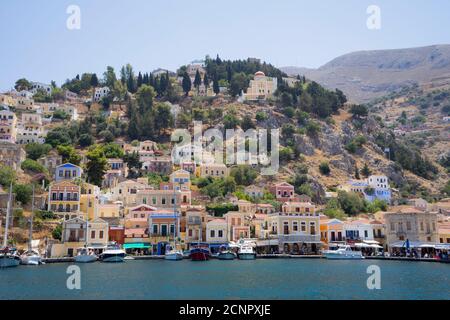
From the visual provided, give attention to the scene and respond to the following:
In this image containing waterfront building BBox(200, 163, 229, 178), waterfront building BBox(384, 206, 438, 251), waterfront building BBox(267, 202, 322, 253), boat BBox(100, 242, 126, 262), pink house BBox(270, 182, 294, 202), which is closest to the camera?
boat BBox(100, 242, 126, 262)

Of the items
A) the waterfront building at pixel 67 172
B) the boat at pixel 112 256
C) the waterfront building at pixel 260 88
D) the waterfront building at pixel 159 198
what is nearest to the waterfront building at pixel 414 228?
the waterfront building at pixel 159 198

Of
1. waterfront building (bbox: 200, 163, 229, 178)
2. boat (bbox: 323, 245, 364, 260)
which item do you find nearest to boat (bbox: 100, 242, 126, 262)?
boat (bbox: 323, 245, 364, 260)

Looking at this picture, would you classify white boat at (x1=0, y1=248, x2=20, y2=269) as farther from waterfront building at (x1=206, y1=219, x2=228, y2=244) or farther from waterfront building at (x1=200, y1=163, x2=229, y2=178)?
waterfront building at (x1=200, y1=163, x2=229, y2=178)

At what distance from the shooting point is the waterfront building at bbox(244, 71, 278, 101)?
387 ft

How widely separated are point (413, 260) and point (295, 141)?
51.5 meters

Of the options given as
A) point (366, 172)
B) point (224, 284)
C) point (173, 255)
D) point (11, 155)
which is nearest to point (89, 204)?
point (173, 255)

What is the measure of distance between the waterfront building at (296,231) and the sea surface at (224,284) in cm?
1909

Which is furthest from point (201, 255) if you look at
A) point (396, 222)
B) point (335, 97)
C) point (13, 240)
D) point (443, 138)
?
point (443, 138)

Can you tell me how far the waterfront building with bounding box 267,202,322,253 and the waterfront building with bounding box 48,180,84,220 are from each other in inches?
911

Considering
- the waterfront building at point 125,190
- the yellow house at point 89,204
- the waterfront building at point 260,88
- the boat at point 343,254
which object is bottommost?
the boat at point 343,254

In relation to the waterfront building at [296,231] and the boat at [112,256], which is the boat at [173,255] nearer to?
the boat at [112,256]

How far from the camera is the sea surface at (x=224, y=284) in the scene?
25.1m

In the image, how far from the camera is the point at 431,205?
78.8m

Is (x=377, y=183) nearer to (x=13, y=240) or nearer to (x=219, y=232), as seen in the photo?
(x=219, y=232)
